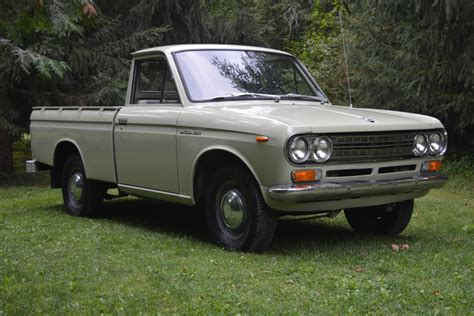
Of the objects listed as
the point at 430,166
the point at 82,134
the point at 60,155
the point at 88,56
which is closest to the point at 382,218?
the point at 430,166

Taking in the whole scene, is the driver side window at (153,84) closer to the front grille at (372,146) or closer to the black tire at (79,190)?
the black tire at (79,190)

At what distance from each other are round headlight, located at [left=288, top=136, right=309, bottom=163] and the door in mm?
1530

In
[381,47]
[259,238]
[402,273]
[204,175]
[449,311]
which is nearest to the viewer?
[449,311]

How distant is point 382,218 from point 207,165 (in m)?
2.03

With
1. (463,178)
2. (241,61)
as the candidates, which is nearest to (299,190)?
(241,61)

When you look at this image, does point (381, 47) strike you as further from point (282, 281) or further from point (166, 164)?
point (282, 281)

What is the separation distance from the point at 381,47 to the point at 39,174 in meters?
8.27

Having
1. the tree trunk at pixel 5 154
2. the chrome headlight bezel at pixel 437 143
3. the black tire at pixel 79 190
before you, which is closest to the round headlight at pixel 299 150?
the chrome headlight bezel at pixel 437 143

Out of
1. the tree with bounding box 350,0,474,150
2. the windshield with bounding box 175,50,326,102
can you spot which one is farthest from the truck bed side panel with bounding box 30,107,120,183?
the tree with bounding box 350,0,474,150

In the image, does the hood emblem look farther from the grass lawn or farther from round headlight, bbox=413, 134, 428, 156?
the grass lawn

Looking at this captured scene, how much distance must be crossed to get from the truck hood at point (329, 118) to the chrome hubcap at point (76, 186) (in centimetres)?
288

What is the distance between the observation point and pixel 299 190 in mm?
6105

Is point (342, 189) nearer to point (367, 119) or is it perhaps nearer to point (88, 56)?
point (367, 119)

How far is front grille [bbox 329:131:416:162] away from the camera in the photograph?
6.35 metres
